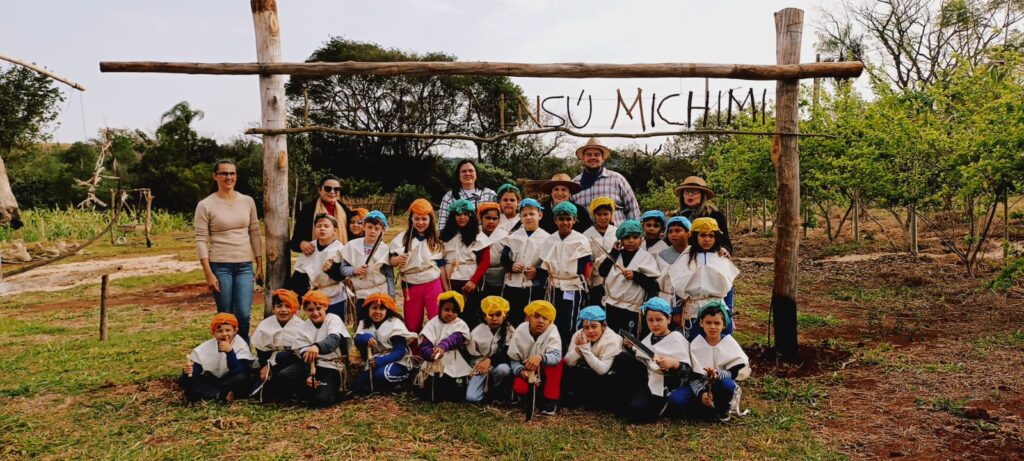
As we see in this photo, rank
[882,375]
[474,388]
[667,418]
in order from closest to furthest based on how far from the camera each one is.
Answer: [667,418] < [474,388] < [882,375]

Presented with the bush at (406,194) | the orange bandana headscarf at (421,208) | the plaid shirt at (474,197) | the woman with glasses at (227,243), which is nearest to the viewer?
the woman with glasses at (227,243)

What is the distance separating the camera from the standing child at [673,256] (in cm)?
491

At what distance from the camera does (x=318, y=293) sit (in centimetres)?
493

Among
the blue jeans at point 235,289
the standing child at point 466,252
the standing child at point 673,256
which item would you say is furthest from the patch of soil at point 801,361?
the blue jeans at point 235,289

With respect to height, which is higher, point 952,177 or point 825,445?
point 952,177

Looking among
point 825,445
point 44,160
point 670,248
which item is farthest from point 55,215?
point 825,445

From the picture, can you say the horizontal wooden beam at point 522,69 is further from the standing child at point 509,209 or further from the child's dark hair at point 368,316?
the child's dark hair at point 368,316

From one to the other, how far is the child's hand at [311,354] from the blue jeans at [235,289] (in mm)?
779

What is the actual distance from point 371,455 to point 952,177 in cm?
810

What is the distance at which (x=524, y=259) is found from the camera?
5.16m

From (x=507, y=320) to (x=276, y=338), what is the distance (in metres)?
1.73

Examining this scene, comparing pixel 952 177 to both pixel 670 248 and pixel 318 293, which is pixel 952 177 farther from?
pixel 318 293

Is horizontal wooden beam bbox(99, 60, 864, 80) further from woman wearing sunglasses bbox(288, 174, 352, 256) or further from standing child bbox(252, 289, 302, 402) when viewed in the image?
standing child bbox(252, 289, 302, 402)

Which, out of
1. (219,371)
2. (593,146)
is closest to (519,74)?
(593,146)
